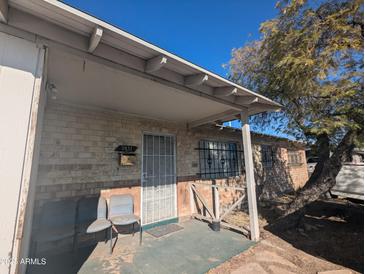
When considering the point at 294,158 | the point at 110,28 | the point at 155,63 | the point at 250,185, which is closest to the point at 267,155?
the point at 294,158

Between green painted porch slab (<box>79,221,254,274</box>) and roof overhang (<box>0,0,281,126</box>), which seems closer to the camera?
roof overhang (<box>0,0,281,126</box>)

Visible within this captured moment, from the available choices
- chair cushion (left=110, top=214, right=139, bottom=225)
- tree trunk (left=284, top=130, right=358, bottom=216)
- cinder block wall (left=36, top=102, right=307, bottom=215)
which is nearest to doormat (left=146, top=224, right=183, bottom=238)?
cinder block wall (left=36, top=102, right=307, bottom=215)

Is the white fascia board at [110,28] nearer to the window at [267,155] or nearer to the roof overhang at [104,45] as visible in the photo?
the roof overhang at [104,45]

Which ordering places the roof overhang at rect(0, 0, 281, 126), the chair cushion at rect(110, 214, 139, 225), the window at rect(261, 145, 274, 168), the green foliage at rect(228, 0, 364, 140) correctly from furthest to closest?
1. the window at rect(261, 145, 274, 168)
2. the green foliage at rect(228, 0, 364, 140)
3. the chair cushion at rect(110, 214, 139, 225)
4. the roof overhang at rect(0, 0, 281, 126)

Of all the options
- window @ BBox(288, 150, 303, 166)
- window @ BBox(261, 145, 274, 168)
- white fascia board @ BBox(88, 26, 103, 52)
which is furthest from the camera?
window @ BBox(288, 150, 303, 166)

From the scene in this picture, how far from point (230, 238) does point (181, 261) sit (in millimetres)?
1199

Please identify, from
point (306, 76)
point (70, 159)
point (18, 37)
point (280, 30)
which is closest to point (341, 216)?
point (306, 76)

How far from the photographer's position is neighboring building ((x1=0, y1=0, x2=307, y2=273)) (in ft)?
4.29

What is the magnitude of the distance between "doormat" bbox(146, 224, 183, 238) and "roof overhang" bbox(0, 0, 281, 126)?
2815mm

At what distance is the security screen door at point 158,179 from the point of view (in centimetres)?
416

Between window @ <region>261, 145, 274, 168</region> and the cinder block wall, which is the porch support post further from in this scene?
window @ <region>261, 145, 274, 168</region>

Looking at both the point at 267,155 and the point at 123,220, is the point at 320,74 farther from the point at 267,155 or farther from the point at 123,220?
the point at 267,155

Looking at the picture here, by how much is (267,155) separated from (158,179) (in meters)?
5.21

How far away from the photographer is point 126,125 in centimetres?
394
